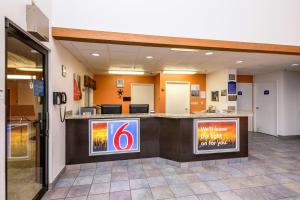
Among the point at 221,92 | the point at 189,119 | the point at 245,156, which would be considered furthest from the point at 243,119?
the point at 221,92

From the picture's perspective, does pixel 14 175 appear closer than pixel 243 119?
Yes

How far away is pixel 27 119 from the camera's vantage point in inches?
89.7

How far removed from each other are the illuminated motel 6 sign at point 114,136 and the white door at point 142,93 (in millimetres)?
3624

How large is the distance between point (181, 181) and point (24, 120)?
248cm

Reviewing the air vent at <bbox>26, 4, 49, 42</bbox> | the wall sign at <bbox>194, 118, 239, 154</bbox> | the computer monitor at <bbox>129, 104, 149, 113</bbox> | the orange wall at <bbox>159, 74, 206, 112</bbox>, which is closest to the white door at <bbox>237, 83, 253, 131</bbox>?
the orange wall at <bbox>159, 74, 206, 112</bbox>

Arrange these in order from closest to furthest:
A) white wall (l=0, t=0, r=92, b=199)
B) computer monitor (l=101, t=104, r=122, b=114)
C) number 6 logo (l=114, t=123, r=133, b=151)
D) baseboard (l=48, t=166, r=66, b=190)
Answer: white wall (l=0, t=0, r=92, b=199) → baseboard (l=48, t=166, r=66, b=190) → number 6 logo (l=114, t=123, r=133, b=151) → computer monitor (l=101, t=104, r=122, b=114)

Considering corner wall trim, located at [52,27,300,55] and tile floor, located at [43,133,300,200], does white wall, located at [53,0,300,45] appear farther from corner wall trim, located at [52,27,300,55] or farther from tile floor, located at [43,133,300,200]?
tile floor, located at [43,133,300,200]

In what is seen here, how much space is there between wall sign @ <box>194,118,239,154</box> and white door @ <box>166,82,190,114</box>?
2.98 metres

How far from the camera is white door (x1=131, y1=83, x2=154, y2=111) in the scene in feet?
23.1

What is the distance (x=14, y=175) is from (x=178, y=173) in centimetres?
259

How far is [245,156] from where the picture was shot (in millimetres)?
3688

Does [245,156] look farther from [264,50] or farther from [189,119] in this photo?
[264,50]

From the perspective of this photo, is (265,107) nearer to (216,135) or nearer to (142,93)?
(216,135)

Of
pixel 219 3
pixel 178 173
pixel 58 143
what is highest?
pixel 219 3
